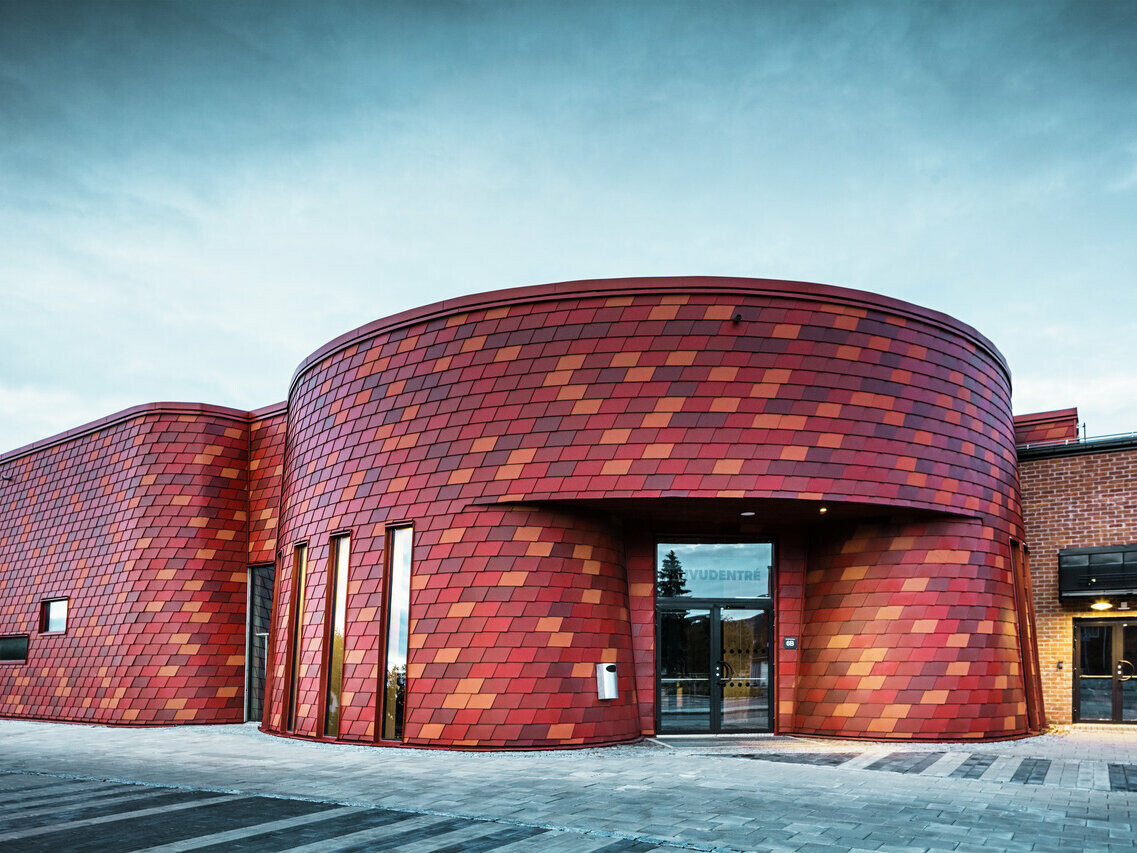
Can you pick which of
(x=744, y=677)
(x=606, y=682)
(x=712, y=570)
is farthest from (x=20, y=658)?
(x=744, y=677)

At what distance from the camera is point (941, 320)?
13711 mm

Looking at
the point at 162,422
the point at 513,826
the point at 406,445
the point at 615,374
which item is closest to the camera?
the point at 513,826

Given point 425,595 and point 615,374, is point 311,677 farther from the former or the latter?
point 615,374

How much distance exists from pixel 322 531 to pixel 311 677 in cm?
218

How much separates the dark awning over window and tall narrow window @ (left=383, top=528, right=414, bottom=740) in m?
11.0

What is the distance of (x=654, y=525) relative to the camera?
558 inches

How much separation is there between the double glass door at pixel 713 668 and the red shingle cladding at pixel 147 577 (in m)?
8.80

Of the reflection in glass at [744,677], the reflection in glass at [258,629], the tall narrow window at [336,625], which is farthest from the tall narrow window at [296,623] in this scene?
the reflection in glass at [744,677]

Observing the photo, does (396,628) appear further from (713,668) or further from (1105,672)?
(1105,672)

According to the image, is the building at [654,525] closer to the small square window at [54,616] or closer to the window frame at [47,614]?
the window frame at [47,614]

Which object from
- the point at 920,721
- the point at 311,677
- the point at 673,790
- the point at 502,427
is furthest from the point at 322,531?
the point at 920,721

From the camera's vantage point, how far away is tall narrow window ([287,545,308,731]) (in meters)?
14.7

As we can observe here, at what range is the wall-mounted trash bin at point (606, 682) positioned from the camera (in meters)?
12.6

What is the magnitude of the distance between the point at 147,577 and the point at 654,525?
33.2ft
